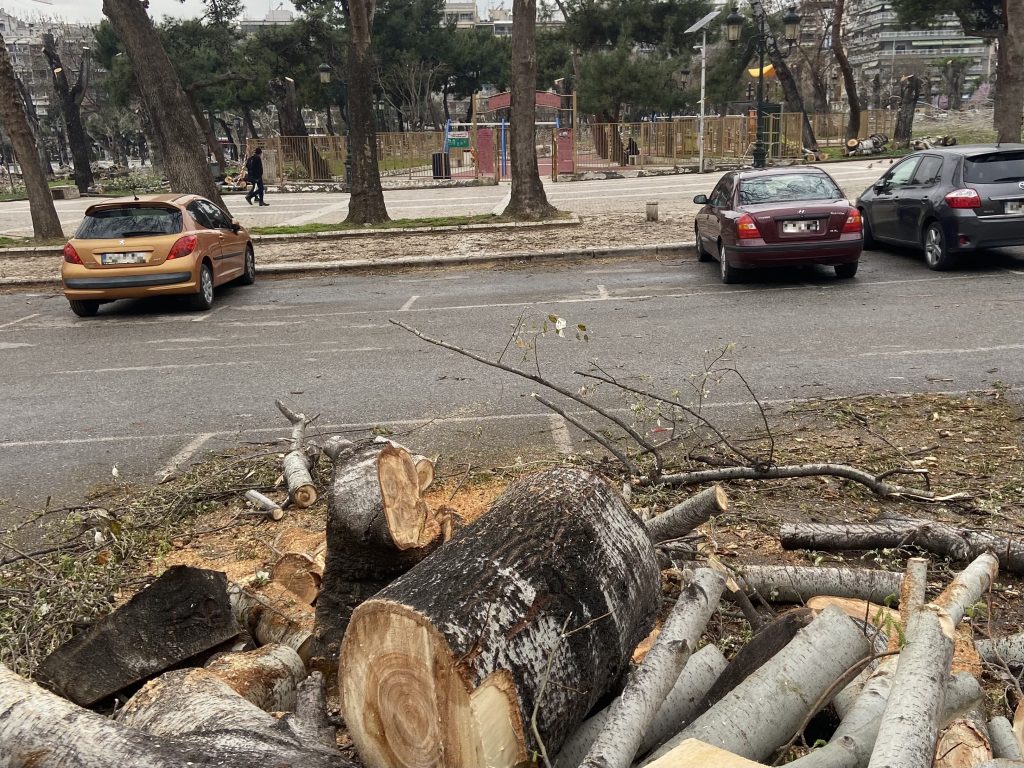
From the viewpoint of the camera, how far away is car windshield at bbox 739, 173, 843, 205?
12.8 m

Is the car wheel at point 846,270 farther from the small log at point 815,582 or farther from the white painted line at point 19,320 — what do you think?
the white painted line at point 19,320

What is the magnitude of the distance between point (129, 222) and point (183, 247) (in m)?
0.86

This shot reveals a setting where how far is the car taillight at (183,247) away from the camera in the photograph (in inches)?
499

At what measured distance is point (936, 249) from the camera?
13055 millimetres

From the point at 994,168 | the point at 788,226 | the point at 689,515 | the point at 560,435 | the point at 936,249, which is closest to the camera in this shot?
the point at 689,515

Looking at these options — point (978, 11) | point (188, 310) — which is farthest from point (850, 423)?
point (978, 11)

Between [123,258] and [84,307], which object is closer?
[123,258]

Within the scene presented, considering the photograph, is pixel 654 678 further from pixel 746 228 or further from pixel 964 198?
pixel 964 198

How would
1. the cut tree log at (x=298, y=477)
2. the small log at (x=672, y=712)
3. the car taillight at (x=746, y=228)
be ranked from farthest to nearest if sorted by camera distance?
the car taillight at (x=746, y=228) < the cut tree log at (x=298, y=477) < the small log at (x=672, y=712)

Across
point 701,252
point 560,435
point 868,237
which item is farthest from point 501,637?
point 868,237

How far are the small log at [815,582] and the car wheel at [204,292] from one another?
10.7m

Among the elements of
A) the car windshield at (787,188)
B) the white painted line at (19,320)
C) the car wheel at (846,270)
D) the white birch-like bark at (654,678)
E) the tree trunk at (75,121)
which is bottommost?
the white painted line at (19,320)

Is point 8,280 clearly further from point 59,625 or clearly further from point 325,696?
point 325,696

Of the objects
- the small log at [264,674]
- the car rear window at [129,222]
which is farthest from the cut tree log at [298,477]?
the car rear window at [129,222]
